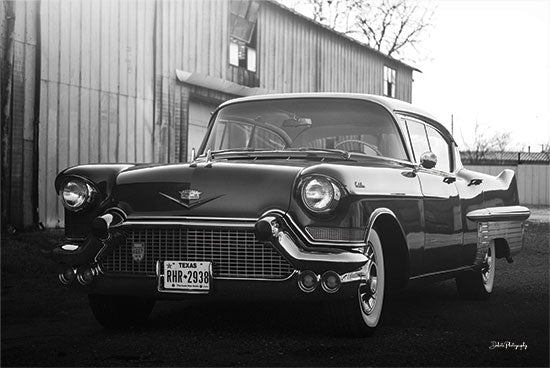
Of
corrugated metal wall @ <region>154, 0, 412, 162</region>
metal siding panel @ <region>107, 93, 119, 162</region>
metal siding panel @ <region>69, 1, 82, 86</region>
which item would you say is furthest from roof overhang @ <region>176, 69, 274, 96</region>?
metal siding panel @ <region>69, 1, 82, 86</region>

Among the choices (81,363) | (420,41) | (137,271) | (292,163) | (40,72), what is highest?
(420,41)

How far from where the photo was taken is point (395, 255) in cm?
520

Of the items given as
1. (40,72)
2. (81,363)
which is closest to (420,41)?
(40,72)

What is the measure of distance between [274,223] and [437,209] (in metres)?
1.72

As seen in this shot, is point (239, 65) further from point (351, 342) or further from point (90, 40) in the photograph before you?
point (351, 342)

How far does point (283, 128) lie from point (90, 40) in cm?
744

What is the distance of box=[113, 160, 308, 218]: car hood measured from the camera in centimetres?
457

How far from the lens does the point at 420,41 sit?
35.9 metres

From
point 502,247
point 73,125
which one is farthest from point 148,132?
point 502,247

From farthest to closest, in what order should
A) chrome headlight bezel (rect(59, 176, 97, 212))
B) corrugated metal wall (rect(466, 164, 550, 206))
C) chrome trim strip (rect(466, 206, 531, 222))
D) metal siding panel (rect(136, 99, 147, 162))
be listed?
corrugated metal wall (rect(466, 164, 550, 206)), metal siding panel (rect(136, 99, 147, 162)), chrome trim strip (rect(466, 206, 531, 222)), chrome headlight bezel (rect(59, 176, 97, 212))

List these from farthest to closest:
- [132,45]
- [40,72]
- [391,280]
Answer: [132,45] < [40,72] < [391,280]

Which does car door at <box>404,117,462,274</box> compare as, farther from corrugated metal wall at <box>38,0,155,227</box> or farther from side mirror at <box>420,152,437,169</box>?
corrugated metal wall at <box>38,0,155,227</box>

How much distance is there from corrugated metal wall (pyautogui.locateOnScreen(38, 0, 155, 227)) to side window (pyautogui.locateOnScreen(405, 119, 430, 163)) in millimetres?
6709

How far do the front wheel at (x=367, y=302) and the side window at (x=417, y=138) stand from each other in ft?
3.78
